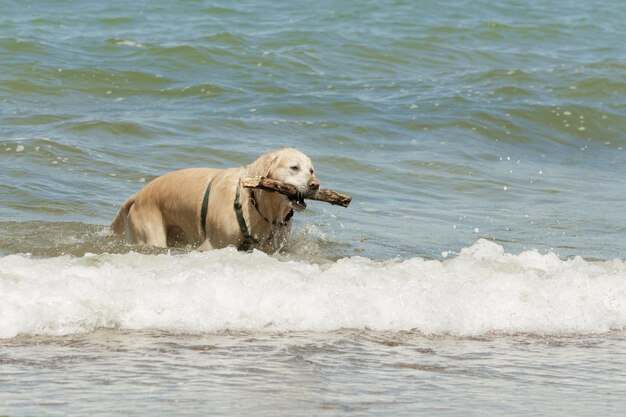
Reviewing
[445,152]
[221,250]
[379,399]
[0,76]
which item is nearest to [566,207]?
[445,152]

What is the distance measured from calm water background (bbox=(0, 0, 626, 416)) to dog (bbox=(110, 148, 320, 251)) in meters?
0.29

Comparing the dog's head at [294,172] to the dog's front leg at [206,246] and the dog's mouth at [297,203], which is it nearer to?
the dog's mouth at [297,203]

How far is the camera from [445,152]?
15.0 metres

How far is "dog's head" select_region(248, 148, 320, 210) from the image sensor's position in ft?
27.4

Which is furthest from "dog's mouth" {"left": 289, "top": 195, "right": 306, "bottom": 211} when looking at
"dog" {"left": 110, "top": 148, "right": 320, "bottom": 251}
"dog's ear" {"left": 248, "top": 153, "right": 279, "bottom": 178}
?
"dog's ear" {"left": 248, "top": 153, "right": 279, "bottom": 178}

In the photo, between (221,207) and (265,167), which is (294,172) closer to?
(265,167)

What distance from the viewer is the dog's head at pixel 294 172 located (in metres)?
8.36

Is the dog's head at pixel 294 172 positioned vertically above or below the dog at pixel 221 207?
above

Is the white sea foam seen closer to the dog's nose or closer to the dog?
the dog

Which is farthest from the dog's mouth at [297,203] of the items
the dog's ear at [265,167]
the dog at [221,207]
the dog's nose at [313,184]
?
the dog's ear at [265,167]

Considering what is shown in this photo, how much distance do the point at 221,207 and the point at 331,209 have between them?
3.32m

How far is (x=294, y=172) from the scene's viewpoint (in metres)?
8.38

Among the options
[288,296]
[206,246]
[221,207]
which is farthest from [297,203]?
[288,296]

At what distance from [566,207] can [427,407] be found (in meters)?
7.54
